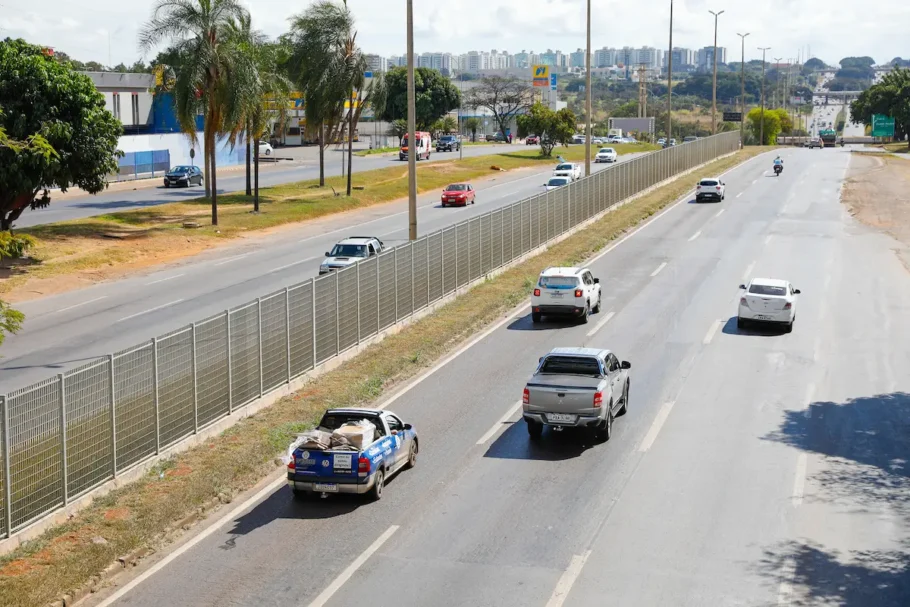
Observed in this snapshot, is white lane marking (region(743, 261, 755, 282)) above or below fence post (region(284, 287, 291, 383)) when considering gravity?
below

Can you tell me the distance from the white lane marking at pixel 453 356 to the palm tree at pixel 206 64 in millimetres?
24114

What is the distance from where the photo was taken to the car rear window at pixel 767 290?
1359 inches

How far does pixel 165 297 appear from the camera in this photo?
4041 centimetres

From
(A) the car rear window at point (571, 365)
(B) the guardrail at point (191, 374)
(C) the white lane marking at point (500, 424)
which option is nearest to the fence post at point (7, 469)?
(B) the guardrail at point (191, 374)

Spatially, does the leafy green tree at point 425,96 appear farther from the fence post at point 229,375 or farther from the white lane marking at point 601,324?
the fence post at point 229,375

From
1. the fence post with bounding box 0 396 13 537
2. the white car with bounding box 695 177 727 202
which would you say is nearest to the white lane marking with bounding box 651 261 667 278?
the white car with bounding box 695 177 727 202

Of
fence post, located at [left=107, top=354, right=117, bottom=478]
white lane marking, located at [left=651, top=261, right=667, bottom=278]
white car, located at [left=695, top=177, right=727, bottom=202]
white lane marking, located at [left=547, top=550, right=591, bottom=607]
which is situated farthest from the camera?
white car, located at [left=695, top=177, right=727, bottom=202]

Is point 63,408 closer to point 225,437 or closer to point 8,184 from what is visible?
point 225,437

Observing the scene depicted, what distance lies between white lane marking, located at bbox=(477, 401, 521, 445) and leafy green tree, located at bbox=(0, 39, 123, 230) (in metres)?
27.6

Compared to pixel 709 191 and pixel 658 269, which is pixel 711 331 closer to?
pixel 658 269

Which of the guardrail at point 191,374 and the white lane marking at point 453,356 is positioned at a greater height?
the guardrail at point 191,374

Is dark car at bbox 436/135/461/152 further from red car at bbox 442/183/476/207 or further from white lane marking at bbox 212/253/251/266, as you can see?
white lane marking at bbox 212/253/251/266

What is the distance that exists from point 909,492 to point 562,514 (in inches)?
254

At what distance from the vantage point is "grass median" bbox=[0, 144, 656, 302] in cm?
4506
